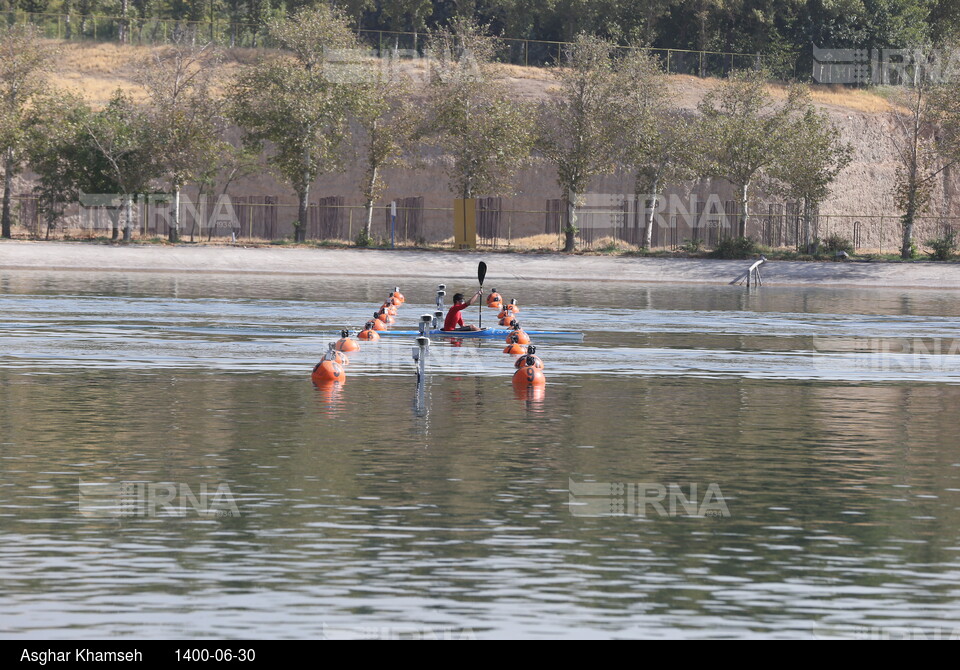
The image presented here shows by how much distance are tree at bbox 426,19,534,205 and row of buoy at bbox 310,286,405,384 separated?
128 feet

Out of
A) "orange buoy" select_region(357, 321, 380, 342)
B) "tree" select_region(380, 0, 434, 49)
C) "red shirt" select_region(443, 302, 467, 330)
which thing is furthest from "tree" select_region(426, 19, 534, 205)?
"orange buoy" select_region(357, 321, 380, 342)

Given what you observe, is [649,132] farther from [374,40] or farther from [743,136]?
[374,40]

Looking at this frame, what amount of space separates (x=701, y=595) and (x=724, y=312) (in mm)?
41003

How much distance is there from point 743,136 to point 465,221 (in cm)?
1682

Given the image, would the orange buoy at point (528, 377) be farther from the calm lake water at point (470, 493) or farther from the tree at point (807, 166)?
the tree at point (807, 166)

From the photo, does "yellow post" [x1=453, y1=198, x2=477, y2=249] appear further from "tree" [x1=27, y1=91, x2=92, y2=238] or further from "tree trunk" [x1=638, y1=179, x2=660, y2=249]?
"tree" [x1=27, y1=91, x2=92, y2=238]

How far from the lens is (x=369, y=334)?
3797 centimetres

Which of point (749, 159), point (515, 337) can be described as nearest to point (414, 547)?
point (515, 337)

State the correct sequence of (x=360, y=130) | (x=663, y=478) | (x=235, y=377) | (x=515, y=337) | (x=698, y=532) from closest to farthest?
(x=698, y=532) < (x=663, y=478) < (x=235, y=377) < (x=515, y=337) < (x=360, y=130)

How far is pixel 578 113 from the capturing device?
8781 centimetres

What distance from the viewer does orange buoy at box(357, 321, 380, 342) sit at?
37.8 metres

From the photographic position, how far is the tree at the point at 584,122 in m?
87.6

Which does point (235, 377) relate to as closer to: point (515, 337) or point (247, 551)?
point (515, 337)

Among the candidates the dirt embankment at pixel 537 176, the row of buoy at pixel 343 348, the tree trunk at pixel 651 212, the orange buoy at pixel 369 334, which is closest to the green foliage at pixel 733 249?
the tree trunk at pixel 651 212
